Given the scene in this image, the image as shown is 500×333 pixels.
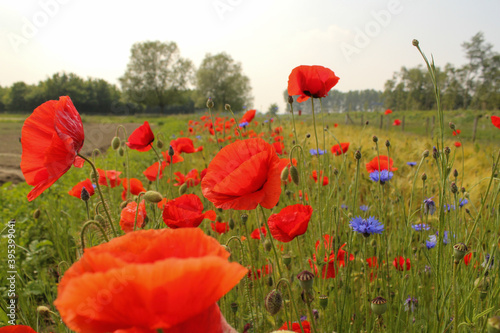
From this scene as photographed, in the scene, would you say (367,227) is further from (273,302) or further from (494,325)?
(494,325)

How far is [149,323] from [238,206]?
477 millimetres

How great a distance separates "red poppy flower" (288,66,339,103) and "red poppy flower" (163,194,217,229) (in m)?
0.75

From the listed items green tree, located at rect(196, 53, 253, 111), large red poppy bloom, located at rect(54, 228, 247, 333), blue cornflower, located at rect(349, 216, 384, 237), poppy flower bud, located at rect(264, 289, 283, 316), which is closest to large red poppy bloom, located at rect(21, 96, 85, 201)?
large red poppy bloom, located at rect(54, 228, 247, 333)

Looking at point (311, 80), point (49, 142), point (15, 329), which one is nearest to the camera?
point (15, 329)

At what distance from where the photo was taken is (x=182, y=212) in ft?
3.25

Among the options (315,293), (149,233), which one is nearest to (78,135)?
(149,233)

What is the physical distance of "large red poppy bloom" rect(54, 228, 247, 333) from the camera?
304 mm

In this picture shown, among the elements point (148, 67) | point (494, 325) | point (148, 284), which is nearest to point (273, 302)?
point (494, 325)

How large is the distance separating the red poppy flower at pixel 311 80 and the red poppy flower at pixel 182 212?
747 millimetres

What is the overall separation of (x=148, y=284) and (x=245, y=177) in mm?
489

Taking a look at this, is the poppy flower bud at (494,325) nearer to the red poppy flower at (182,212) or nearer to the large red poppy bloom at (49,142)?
the red poppy flower at (182,212)

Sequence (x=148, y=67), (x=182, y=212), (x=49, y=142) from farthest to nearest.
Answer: (x=148, y=67) < (x=182, y=212) < (x=49, y=142)

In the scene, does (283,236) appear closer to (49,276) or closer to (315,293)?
(315,293)

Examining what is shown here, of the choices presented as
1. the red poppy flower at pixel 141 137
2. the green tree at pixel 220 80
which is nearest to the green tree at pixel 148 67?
the green tree at pixel 220 80
